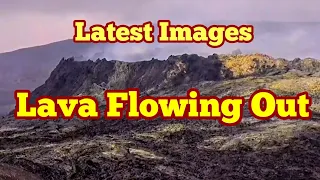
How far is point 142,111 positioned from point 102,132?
888 centimetres

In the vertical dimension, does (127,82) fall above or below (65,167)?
above

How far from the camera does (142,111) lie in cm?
3697

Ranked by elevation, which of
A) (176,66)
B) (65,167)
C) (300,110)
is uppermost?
(176,66)

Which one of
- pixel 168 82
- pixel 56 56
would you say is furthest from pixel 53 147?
pixel 56 56

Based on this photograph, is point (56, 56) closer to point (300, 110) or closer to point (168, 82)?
point (168, 82)

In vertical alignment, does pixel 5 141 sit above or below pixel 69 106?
below

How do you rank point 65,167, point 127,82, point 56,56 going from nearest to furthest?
point 65,167 < point 127,82 < point 56,56

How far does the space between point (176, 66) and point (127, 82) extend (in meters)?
10.2

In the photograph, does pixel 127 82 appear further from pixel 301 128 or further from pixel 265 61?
pixel 301 128

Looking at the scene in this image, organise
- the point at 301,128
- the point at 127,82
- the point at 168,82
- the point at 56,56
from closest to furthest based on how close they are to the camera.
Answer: the point at 301,128
the point at 168,82
the point at 127,82
the point at 56,56

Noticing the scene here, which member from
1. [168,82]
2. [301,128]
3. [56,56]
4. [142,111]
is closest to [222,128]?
[301,128]

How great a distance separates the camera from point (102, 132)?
147ft

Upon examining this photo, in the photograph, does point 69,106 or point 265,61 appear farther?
point 265,61

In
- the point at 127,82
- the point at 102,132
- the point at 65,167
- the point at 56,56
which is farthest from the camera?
the point at 56,56
